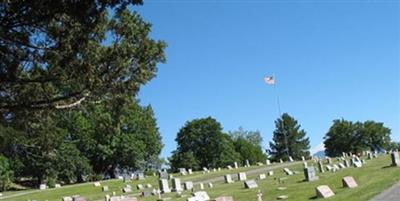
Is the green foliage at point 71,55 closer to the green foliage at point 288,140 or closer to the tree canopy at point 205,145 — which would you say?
the tree canopy at point 205,145

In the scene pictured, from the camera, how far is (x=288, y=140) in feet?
365

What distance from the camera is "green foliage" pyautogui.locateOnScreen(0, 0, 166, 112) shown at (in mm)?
19156

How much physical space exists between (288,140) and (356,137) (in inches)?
481

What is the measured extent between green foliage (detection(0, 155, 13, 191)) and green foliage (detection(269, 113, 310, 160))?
2130 inches

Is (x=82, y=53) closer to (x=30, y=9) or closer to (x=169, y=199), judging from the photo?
(x=30, y=9)

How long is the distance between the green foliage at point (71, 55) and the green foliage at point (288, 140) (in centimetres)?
8702

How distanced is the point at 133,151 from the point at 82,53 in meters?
56.5

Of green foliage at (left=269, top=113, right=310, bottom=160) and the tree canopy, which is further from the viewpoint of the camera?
green foliage at (left=269, top=113, right=310, bottom=160)

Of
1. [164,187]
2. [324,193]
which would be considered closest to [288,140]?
[164,187]

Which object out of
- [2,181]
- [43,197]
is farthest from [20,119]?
[2,181]

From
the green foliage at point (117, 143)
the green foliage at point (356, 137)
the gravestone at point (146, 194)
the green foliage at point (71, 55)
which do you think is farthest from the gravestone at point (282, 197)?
the green foliage at point (356, 137)

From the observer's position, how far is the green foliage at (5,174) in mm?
63875

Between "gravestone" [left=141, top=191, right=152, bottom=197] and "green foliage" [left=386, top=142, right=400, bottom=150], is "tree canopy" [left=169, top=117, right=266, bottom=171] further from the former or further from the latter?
"gravestone" [left=141, top=191, right=152, bottom=197]

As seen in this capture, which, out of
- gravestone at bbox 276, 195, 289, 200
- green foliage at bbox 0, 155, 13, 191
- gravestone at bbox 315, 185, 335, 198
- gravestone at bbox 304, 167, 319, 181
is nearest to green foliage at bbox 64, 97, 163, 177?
green foliage at bbox 0, 155, 13, 191
